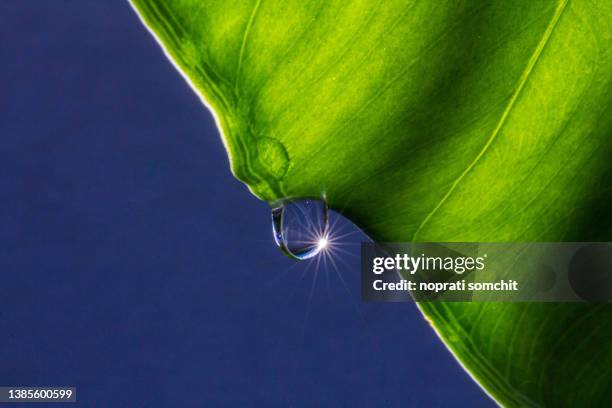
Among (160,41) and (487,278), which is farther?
(487,278)

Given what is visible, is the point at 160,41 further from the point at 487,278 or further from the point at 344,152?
the point at 487,278

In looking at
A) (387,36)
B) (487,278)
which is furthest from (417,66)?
(487,278)

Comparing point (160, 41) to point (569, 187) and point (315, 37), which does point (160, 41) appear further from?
point (569, 187)
